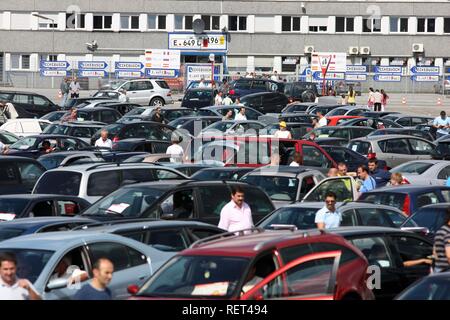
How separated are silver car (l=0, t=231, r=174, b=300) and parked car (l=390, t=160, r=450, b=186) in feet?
38.1

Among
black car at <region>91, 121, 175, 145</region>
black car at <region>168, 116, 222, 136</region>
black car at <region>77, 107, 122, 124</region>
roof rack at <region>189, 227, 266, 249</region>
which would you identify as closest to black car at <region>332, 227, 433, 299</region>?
roof rack at <region>189, 227, 266, 249</region>

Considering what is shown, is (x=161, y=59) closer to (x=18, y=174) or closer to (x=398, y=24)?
(x=398, y=24)

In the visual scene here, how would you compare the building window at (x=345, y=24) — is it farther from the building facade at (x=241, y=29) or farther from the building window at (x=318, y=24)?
the building window at (x=318, y=24)

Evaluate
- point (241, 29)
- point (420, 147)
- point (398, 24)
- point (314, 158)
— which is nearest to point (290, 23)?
point (241, 29)

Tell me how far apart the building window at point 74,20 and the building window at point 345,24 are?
15.8m

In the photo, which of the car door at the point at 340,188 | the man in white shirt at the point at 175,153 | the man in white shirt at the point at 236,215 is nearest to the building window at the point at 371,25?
the man in white shirt at the point at 175,153

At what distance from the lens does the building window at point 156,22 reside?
71.5 metres

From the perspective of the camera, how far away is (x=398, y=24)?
233 feet

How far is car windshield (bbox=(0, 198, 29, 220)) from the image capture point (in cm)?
1759

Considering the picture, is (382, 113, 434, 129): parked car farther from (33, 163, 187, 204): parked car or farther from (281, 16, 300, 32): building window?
(281, 16, 300, 32): building window

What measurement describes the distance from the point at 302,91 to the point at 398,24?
19161 millimetres

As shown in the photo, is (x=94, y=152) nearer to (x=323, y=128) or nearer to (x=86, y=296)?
(x=323, y=128)

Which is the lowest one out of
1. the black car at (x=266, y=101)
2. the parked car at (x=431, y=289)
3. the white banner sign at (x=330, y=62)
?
the parked car at (x=431, y=289)

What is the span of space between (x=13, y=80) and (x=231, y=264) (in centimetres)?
5958
